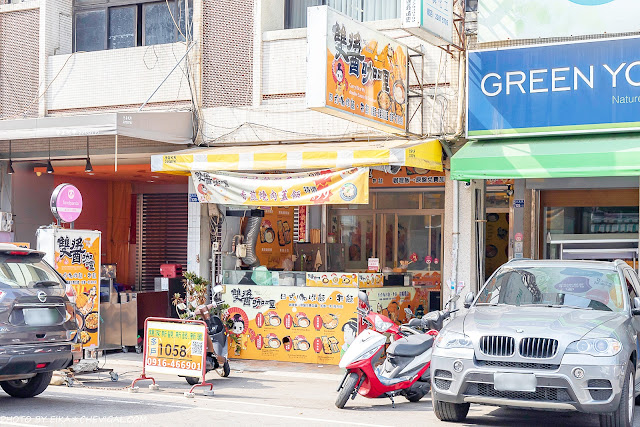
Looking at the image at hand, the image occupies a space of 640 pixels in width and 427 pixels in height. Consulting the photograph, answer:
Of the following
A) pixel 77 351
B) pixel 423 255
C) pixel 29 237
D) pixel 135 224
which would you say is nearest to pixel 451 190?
pixel 423 255

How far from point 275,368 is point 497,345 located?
20.2 ft

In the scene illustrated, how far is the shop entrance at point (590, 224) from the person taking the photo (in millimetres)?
14102

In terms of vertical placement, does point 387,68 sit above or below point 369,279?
above

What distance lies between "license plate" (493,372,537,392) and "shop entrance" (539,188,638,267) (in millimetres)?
6526

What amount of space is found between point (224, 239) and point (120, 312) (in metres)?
2.23

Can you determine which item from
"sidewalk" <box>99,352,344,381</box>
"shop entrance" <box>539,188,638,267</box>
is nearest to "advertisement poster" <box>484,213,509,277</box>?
"shop entrance" <box>539,188,638,267</box>

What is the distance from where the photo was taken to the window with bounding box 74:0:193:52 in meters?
16.7

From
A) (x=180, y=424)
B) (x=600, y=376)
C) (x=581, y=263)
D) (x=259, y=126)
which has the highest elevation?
(x=259, y=126)

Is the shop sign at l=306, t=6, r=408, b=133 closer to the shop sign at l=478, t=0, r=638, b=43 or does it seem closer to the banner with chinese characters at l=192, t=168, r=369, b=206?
the banner with chinese characters at l=192, t=168, r=369, b=206

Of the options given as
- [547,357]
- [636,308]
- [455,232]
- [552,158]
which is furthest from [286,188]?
[547,357]

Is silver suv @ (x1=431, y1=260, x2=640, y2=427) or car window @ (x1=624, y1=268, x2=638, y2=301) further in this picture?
car window @ (x1=624, y1=268, x2=638, y2=301)

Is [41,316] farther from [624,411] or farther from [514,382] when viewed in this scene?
[624,411]

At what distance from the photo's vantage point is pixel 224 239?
15523mm

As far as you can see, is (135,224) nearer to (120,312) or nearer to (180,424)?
(120,312)
